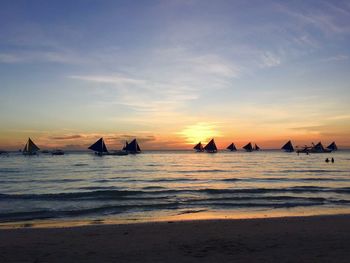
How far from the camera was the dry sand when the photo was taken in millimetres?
9492

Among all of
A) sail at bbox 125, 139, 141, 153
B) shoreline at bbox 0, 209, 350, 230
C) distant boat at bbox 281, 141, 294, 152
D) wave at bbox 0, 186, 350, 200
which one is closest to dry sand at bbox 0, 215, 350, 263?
shoreline at bbox 0, 209, 350, 230

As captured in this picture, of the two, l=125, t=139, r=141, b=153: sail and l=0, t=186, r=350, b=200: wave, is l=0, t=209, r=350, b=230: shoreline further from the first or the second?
l=125, t=139, r=141, b=153: sail

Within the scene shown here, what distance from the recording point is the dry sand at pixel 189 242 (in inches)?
374

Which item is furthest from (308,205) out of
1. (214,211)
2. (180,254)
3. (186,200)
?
(180,254)

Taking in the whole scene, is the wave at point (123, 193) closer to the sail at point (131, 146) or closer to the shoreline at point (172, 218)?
the shoreline at point (172, 218)

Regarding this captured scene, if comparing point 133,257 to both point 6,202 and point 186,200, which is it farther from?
point 6,202

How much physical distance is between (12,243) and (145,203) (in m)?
12.0

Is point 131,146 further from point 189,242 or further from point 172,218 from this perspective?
point 189,242

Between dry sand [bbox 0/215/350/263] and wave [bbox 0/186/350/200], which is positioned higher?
dry sand [bbox 0/215/350/263]

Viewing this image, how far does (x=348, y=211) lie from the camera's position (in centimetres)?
1897

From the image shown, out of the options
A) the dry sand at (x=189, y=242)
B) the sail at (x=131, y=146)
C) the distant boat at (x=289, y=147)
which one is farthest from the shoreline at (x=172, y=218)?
the distant boat at (x=289, y=147)

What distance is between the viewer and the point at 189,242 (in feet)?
37.4

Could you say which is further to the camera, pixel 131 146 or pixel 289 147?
pixel 289 147

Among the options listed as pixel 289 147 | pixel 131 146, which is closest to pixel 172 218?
pixel 131 146
